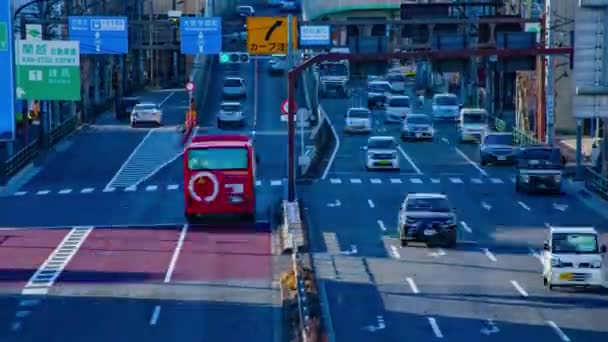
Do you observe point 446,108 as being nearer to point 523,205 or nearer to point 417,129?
point 417,129

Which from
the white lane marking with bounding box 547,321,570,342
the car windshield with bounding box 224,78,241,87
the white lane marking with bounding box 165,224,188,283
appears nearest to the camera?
the white lane marking with bounding box 547,321,570,342

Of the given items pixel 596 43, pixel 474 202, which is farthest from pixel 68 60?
pixel 596 43

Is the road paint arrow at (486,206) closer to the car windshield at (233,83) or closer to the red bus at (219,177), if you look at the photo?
the red bus at (219,177)

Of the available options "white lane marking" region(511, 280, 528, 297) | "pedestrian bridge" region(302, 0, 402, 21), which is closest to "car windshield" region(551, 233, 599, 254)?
"white lane marking" region(511, 280, 528, 297)

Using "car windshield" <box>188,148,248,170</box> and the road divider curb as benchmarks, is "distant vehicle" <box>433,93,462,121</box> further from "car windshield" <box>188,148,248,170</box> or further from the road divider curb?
the road divider curb

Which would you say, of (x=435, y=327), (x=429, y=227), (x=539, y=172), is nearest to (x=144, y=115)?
(x=539, y=172)

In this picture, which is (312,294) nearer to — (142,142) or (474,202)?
(474,202)
